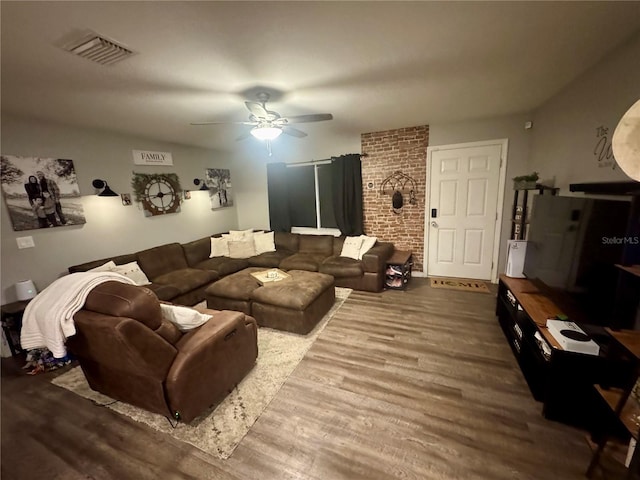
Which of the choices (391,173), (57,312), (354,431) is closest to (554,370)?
(354,431)

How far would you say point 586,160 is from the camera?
2.18m

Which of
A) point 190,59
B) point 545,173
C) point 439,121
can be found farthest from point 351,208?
point 190,59

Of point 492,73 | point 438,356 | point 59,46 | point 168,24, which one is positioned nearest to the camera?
point 168,24

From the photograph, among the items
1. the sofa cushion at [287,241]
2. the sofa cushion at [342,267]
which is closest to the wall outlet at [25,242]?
the sofa cushion at [287,241]

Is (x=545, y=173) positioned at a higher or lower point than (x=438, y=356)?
higher

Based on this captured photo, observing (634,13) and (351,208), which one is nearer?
(634,13)

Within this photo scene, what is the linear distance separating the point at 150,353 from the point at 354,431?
1349 mm

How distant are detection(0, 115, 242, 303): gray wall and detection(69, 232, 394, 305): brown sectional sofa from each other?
217 millimetres

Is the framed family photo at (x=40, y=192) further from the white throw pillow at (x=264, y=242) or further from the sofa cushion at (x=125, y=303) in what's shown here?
the white throw pillow at (x=264, y=242)

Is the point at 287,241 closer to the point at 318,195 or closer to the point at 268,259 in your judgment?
the point at 268,259

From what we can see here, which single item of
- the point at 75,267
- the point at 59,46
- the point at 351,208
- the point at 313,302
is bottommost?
the point at 313,302

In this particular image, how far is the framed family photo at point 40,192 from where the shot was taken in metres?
2.64

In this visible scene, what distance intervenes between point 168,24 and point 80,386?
2791mm

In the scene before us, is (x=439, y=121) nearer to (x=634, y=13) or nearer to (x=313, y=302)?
(x=634, y=13)
